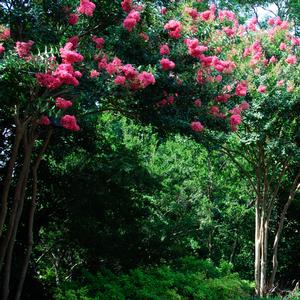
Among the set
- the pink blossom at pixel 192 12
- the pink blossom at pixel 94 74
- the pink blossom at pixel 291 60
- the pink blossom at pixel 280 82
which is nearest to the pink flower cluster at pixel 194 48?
the pink blossom at pixel 192 12

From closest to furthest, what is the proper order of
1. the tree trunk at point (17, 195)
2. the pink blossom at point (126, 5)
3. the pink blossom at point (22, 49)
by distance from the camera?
the pink blossom at point (22, 49) < the pink blossom at point (126, 5) < the tree trunk at point (17, 195)

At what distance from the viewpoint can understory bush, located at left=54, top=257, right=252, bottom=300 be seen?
7102 millimetres

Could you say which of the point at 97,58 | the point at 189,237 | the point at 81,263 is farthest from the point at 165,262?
the point at 97,58

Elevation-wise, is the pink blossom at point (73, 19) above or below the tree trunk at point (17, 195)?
above

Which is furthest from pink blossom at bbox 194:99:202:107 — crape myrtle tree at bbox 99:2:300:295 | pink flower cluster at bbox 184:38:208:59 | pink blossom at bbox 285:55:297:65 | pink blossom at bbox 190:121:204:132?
pink blossom at bbox 285:55:297:65

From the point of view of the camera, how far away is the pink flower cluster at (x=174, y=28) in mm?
5535

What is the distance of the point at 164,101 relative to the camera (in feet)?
18.8

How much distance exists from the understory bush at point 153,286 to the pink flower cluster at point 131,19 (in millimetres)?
3691

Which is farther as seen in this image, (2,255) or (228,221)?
(228,221)

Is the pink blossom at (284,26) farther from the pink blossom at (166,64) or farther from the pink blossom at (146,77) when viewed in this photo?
the pink blossom at (146,77)

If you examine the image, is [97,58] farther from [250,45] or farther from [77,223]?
[250,45]

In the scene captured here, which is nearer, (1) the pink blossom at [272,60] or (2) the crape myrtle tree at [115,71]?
(2) the crape myrtle tree at [115,71]

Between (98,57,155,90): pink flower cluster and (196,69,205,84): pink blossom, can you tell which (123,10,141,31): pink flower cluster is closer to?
(98,57,155,90): pink flower cluster

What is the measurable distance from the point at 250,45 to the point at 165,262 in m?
4.69
